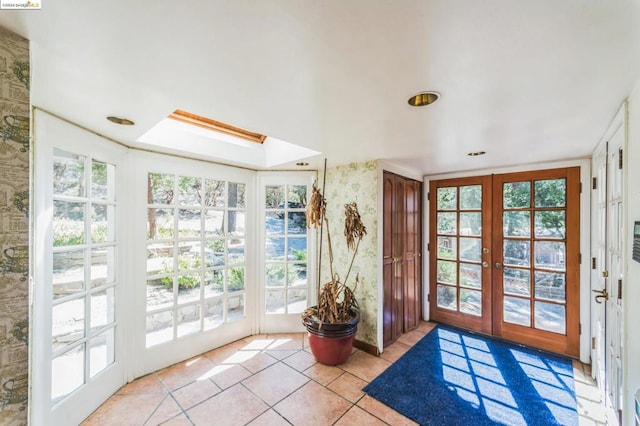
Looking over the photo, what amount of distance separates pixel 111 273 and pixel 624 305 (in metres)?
3.41

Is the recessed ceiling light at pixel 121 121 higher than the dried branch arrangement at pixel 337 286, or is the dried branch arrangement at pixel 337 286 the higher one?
the recessed ceiling light at pixel 121 121

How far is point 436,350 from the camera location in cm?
280

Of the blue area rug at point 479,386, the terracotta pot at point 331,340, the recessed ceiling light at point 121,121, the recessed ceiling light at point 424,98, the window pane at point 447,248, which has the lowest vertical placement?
the blue area rug at point 479,386

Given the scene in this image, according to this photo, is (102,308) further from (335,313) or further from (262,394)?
(335,313)

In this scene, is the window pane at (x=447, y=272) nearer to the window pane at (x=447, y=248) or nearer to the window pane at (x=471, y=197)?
the window pane at (x=447, y=248)

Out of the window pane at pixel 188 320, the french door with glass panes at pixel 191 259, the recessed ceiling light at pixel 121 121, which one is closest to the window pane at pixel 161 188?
the french door with glass panes at pixel 191 259

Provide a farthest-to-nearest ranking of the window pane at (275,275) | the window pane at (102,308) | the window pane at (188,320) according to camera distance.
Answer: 1. the window pane at (275,275)
2. the window pane at (188,320)
3. the window pane at (102,308)

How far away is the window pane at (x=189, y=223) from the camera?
2.60 meters

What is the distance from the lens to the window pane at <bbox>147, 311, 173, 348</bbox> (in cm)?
240

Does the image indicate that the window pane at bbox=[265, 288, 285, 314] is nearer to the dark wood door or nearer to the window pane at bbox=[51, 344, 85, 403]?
the dark wood door

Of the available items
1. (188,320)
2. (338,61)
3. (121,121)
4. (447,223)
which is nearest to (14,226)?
(121,121)

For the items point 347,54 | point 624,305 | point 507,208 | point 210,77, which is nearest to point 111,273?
point 210,77

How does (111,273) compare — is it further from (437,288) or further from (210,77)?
(437,288)

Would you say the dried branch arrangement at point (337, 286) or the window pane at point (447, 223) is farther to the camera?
the window pane at point (447, 223)
